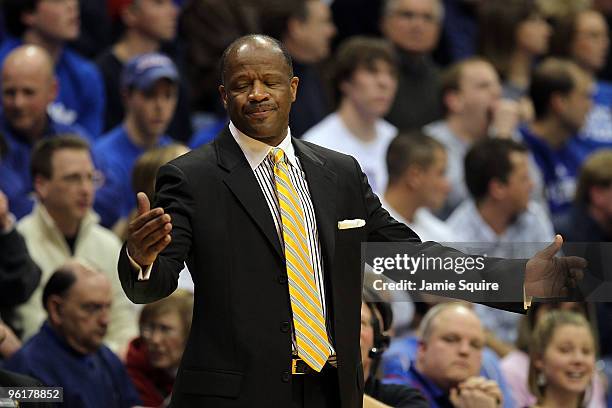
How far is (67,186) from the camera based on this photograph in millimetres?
5801

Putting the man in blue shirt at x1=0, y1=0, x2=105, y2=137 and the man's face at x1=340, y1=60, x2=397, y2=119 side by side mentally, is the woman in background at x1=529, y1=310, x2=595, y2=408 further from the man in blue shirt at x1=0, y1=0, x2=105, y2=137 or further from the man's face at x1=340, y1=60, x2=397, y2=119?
the man in blue shirt at x1=0, y1=0, x2=105, y2=137

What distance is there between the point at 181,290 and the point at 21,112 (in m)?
1.45

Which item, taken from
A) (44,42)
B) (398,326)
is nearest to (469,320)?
(398,326)

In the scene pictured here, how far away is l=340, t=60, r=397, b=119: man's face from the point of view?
714 centimetres

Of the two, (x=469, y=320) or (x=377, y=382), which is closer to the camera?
(x=377, y=382)

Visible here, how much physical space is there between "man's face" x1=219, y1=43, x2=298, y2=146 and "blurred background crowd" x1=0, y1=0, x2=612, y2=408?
0.78m

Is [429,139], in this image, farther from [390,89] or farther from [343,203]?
[343,203]

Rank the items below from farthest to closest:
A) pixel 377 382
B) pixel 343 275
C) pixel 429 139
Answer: pixel 429 139 < pixel 377 382 < pixel 343 275

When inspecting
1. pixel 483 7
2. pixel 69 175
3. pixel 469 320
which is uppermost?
pixel 483 7

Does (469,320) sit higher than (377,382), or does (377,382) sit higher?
(469,320)

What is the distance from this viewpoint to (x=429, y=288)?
3174 mm

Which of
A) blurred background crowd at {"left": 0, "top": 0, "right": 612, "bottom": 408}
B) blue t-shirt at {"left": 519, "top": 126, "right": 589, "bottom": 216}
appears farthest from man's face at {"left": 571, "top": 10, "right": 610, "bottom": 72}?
blue t-shirt at {"left": 519, "top": 126, "right": 589, "bottom": 216}

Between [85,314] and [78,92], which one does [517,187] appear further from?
[85,314]

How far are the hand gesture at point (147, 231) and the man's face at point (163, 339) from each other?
8.90 ft
